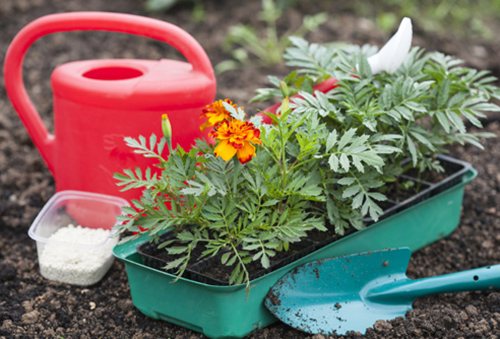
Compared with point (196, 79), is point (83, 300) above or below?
below

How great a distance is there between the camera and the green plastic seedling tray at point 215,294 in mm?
1460

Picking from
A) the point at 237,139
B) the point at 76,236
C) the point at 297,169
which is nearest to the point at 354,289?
the point at 297,169

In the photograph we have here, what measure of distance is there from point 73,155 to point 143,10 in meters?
2.23

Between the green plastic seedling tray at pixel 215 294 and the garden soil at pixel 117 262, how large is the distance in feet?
0.20

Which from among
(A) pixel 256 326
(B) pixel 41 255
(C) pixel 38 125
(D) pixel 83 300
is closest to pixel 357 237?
(A) pixel 256 326

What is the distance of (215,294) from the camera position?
4.71ft

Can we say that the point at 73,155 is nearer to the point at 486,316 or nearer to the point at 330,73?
the point at 330,73

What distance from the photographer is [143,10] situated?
389 cm

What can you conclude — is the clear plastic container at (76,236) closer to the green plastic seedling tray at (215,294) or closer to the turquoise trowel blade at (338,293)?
the green plastic seedling tray at (215,294)

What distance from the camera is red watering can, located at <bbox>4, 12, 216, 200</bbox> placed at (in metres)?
1.77

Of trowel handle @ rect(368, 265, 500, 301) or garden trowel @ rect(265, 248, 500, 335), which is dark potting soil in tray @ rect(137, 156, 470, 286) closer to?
garden trowel @ rect(265, 248, 500, 335)

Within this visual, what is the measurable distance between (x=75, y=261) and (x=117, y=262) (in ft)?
0.47

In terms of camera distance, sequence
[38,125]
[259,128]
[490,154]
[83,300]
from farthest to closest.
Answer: [490,154]
[38,125]
[83,300]
[259,128]

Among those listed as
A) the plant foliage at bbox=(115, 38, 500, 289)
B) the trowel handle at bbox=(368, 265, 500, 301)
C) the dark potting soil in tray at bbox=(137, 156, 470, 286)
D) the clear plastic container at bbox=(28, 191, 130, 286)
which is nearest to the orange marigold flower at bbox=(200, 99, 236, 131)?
the plant foliage at bbox=(115, 38, 500, 289)
